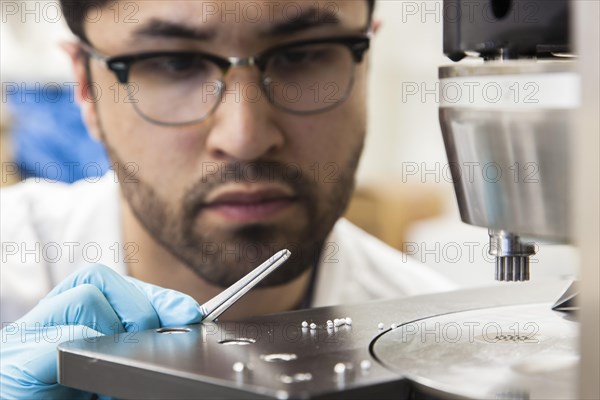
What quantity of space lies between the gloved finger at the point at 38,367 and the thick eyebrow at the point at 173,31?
1.94 ft

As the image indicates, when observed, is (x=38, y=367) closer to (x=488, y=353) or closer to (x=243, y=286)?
(x=243, y=286)

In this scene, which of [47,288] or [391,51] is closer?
[47,288]

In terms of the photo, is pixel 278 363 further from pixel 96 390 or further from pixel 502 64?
pixel 502 64

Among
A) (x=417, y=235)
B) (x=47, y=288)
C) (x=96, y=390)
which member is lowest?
(x=417, y=235)

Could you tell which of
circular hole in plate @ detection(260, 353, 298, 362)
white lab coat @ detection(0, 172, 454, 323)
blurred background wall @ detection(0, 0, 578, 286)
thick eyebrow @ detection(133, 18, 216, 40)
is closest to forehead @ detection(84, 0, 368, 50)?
thick eyebrow @ detection(133, 18, 216, 40)

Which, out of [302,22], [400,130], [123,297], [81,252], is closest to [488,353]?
[123,297]

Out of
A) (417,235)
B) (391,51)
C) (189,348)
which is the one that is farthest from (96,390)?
(391,51)

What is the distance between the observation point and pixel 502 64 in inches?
27.7

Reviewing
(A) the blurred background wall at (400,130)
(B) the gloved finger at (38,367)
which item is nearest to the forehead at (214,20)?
(B) the gloved finger at (38,367)

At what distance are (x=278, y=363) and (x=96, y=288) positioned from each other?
303mm

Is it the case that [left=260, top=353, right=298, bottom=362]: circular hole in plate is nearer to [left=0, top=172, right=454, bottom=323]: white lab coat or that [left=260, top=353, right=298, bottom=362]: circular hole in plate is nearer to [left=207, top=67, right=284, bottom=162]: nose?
[left=207, top=67, right=284, bottom=162]: nose

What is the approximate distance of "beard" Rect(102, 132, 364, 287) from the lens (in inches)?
55.3

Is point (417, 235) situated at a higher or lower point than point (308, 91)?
lower

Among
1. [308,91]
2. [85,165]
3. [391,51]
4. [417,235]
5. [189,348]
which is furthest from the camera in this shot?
[391,51]
